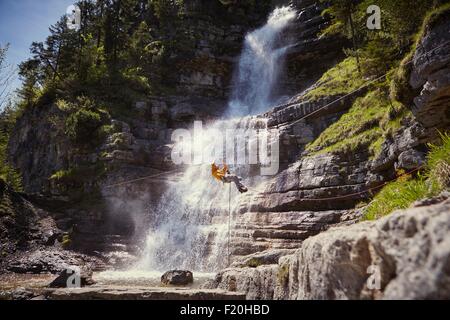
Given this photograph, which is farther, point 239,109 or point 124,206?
point 239,109

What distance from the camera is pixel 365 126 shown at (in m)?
15.9

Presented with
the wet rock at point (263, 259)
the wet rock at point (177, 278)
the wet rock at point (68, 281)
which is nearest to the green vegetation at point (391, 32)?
the wet rock at point (263, 259)

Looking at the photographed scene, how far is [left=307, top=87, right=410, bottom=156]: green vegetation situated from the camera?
14.1 meters

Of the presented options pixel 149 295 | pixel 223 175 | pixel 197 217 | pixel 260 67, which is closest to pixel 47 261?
pixel 197 217

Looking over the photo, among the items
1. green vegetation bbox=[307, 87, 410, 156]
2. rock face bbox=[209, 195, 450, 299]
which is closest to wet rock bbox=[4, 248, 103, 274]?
green vegetation bbox=[307, 87, 410, 156]

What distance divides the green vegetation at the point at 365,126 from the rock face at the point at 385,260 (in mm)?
11248

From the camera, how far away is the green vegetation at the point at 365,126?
46.4ft

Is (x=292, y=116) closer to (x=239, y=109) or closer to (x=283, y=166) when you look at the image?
(x=283, y=166)

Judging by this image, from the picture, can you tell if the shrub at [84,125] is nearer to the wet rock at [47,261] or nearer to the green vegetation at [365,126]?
the wet rock at [47,261]

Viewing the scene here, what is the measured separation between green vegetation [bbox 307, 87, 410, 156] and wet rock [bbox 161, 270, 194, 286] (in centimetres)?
859

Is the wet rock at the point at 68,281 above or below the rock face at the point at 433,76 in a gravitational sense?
below

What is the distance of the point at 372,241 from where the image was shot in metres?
3.19
